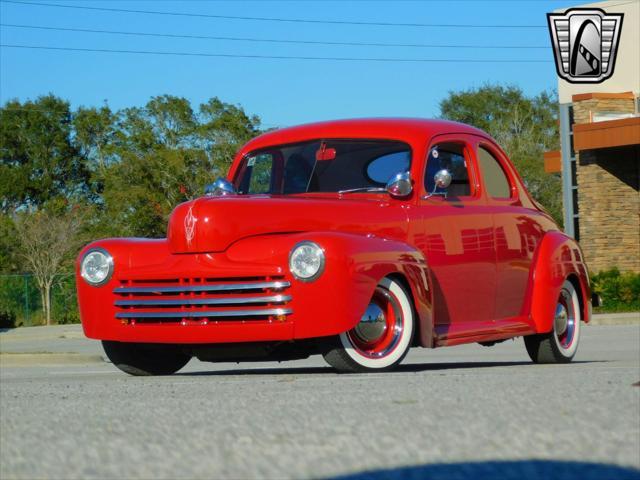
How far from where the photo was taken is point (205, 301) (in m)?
8.46

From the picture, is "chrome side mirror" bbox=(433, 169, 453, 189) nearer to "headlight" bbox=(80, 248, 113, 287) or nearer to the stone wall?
"headlight" bbox=(80, 248, 113, 287)

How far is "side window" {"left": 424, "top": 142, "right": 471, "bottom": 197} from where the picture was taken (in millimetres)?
9773

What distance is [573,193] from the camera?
126ft

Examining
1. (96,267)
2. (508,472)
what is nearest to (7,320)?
(96,267)

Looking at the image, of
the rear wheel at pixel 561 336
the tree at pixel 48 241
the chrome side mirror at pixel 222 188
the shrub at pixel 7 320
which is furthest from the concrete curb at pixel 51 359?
the tree at pixel 48 241

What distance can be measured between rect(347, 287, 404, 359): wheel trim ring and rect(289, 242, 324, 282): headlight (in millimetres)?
560

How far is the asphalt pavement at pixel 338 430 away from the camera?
13.4ft

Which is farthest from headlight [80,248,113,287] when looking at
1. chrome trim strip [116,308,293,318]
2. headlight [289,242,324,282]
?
headlight [289,242,324,282]

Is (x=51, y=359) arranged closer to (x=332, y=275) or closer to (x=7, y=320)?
(x=332, y=275)

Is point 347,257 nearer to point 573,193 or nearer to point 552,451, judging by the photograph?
point 552,451

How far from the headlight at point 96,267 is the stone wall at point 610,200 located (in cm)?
2900

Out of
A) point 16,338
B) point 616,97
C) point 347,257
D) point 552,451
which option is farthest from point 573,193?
point 552,451

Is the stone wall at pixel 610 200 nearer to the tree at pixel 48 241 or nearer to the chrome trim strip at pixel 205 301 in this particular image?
the tree at pixel 48 241

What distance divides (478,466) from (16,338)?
95.9ft
